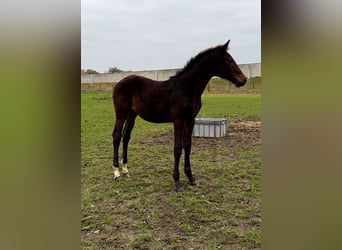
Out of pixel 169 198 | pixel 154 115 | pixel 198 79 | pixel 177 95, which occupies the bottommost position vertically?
pixel 169 198

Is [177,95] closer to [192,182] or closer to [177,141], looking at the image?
[177,141]

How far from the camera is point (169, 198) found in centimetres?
233

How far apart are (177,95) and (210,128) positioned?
6.65 ft

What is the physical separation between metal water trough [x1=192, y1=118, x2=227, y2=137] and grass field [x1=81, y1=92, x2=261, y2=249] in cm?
10

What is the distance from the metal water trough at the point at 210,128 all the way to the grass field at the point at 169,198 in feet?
0.33

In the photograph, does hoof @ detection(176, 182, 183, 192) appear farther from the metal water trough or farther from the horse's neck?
the metal water trough

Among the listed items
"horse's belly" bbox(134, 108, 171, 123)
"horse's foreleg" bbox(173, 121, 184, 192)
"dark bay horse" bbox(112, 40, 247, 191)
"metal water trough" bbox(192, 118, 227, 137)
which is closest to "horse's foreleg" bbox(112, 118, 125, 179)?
"dark bay horse" bbox(112, 40, 247, 191)

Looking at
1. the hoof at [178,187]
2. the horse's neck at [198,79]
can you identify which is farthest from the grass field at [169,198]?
the horse's neck at [198,79]

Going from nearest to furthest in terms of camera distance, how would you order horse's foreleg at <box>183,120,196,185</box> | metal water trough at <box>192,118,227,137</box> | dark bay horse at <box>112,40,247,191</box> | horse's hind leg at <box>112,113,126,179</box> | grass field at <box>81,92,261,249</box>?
grass field at <box>81,92,261,249</box>
dark bay horse at <box>112,40,247,191</box>
horse's foreleg at <box>183,120,196,185</box>
horse's hind leg at <box>112,113,126,179</box>
metal water trough at <box>192,118,227,137</box>

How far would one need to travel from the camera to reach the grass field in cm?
157

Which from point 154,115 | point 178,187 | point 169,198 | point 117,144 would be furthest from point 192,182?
point 117,144
